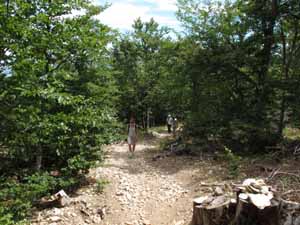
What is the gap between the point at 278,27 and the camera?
8.19m

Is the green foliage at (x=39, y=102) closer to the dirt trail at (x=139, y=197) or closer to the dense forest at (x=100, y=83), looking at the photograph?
the dense forest at (x=100, y=83)

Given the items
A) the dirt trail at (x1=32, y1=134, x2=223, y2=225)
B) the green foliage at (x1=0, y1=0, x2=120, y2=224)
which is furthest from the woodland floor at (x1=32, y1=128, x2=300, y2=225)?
the green foliage at (x1=0, y1=0, x2=120, y2=224)

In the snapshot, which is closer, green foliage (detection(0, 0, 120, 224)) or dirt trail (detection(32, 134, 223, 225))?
green foliage (detection(0, 0, 120, 224))

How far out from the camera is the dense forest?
138 inches

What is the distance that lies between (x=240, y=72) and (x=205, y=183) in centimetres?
425

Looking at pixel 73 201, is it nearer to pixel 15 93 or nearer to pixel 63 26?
pixel 15 93

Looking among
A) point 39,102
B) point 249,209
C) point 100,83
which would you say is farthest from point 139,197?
point 100,83

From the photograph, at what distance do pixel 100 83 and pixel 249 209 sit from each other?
17.2 ft

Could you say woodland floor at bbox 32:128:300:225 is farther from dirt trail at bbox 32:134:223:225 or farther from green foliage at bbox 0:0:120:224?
green foliage at bbox 0:0:120:224

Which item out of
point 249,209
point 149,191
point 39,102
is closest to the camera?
point 249,209

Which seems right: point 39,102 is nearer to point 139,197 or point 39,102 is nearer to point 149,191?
point 139,197

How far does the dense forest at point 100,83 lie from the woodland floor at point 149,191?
2.17 ft

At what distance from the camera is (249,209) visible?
3.46 meters

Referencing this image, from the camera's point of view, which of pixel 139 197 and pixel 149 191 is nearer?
pixel 139 197
